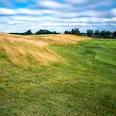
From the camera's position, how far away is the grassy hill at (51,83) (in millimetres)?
13711

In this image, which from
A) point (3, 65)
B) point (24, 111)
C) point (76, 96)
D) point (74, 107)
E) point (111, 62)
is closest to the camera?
point (24, 111)

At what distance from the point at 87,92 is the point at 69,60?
31.5 ft

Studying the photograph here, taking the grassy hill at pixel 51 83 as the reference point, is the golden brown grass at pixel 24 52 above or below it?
above

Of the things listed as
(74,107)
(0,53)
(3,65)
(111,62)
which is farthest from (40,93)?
Result: (111,62)

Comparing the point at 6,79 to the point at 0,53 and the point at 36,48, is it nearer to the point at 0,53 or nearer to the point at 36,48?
the point at 0,53

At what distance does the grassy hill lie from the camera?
540 inches

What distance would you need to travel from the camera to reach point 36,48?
2675cm

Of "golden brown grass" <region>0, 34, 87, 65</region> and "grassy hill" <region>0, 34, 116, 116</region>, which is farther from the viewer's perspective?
"golden brown grass" <region>0, 34, 87, 65</region>

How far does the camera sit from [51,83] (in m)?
17.8

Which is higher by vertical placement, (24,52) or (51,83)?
(24,52)

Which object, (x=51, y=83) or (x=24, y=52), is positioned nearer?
(x=51, y=83)

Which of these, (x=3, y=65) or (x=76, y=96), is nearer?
(x=76, y=96)

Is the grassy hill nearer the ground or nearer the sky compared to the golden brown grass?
nearer the ground

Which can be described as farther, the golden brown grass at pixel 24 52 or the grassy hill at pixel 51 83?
the golden brown grass at pixel 24 52
